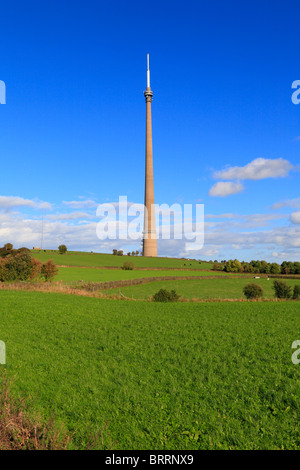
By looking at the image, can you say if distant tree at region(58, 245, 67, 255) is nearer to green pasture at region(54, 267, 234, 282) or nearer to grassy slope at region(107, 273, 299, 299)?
green pasture at region(54, 267, 234, 282)

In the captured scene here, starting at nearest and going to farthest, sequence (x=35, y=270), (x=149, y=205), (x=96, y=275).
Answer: (x=35, y=270) → (x=96, y=275) → (x=149, y=205)

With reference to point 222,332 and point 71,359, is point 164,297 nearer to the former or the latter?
point 222,332

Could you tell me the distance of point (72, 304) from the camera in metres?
26.2

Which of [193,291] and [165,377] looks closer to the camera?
[165,377]

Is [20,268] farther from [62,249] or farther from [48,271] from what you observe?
[62,249]

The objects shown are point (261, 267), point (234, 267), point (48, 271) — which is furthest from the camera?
point (261, 267)

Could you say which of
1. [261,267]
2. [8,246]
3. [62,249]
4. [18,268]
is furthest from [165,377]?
[62,249]

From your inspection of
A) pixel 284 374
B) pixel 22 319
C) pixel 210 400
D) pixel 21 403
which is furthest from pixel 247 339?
pixel 22 319

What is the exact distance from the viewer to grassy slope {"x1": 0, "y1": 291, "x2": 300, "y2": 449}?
8375 mm

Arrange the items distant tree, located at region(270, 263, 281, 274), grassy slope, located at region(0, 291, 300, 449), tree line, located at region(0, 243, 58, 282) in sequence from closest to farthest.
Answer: grassy slope, located at region(0, 291, 300, 449) → tree line, located at region(0, 243, 58, 282) → distant tree, located at region(270, 263, 281, 274)

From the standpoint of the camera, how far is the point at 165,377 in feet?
37.4

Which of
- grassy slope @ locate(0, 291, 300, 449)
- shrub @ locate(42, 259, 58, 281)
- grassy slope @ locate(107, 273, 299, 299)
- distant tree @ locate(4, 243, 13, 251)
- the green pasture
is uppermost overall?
distant tree @ locate(4, 243, 13, 251)

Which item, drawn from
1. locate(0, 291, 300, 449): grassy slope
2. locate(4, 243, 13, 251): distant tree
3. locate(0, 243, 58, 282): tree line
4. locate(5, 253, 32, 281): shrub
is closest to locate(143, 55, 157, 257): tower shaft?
locate(4, 243, 13, 251): distant tree
